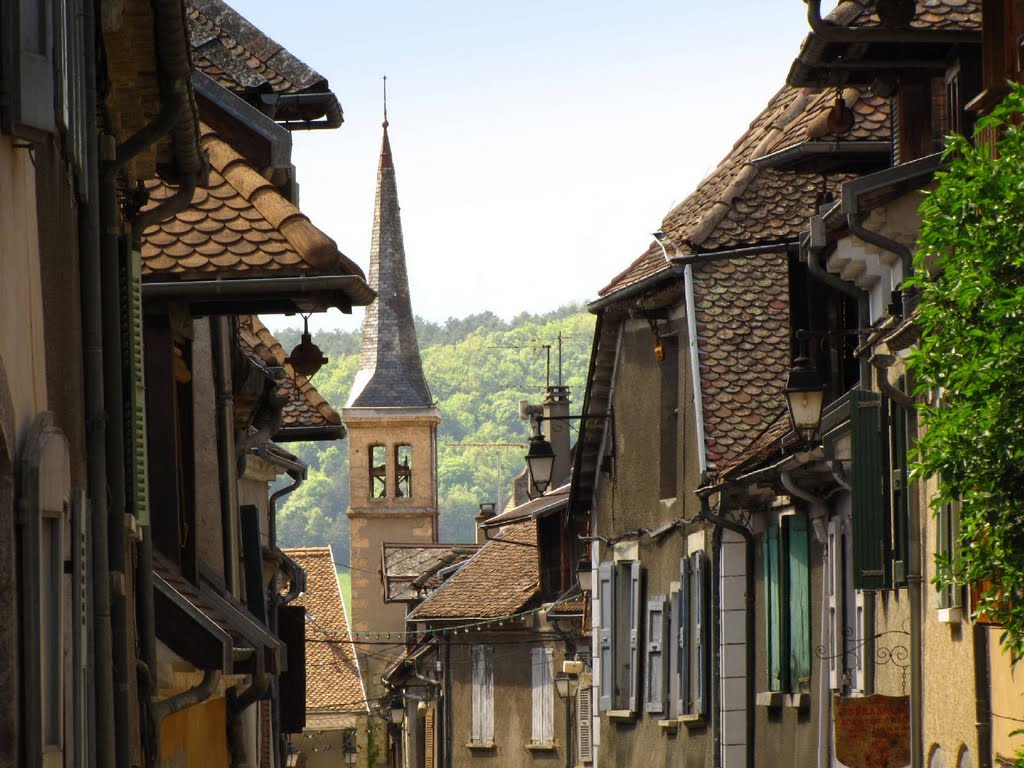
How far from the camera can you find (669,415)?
22.0 m

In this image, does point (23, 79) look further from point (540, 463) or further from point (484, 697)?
point (484, 697)

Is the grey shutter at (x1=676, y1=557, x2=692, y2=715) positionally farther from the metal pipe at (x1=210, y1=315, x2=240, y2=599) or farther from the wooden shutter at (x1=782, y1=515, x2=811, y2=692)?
the metal pipe at (x1=210, y1=315, x2=240, y2=599)

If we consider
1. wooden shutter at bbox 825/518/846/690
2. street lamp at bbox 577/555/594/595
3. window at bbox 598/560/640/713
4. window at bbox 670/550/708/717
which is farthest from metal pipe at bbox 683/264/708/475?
street lamp at bbox 577/555/594/595

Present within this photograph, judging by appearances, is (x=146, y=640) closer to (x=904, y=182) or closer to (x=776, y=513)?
(x=904, y=182)

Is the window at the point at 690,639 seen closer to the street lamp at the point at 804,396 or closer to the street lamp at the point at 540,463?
the street lamp at the point at 540,463

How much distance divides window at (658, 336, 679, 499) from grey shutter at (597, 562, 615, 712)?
298 centimetres

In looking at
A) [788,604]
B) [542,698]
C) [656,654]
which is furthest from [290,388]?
[542,698]

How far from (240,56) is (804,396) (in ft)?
14.8

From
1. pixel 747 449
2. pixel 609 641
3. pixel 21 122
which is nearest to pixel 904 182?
Answer: pixel 747 449

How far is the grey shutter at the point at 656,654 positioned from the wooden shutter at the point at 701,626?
1.56 metres

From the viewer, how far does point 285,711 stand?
2400 centimetres

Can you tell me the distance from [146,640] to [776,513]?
9.80 m

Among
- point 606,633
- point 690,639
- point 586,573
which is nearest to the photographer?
point 690,639

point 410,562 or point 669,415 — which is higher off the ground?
point 669,415
